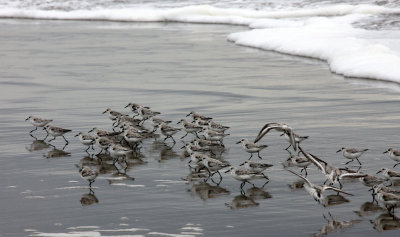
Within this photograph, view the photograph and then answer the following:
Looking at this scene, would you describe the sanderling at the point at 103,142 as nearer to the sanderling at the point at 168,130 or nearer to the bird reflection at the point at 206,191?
Answer: the sanderling at the point at 168,130

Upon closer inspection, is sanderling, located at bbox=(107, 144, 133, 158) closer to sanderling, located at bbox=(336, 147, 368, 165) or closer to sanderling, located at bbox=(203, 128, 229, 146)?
sanderling, located at bbox=(203, 128, 229, 146)

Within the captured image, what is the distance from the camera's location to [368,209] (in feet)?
30.8

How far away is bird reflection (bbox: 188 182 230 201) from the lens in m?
10.3

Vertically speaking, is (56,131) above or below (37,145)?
above

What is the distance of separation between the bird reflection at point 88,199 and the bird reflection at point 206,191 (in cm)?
144

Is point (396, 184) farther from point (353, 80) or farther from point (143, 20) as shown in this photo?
point (143, 20)

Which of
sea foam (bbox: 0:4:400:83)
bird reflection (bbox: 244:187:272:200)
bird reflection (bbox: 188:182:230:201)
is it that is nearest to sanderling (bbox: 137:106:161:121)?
bird reflection (bbox: 188:182:230:201)

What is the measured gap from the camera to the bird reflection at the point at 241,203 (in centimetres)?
972

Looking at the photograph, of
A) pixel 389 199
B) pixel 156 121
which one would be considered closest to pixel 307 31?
pixel 156 121

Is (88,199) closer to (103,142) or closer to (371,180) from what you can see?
(103,142)

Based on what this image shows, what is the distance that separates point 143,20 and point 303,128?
3579cm

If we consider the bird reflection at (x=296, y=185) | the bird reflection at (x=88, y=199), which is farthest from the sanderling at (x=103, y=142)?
the bird reflection at (x=296, y=185)

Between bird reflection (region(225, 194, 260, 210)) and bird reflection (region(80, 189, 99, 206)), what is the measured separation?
1.92 metres

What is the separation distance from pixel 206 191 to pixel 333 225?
2.38 metres
